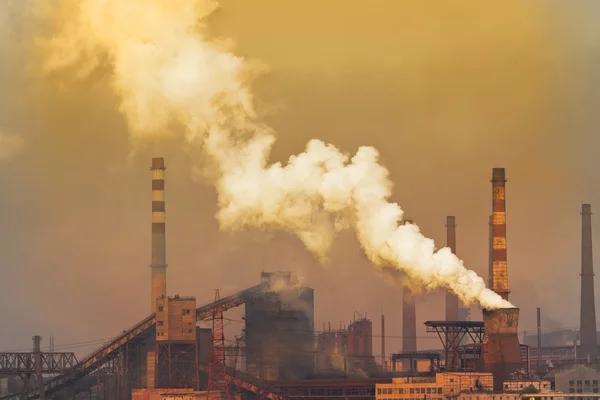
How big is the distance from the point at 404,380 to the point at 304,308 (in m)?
29.2

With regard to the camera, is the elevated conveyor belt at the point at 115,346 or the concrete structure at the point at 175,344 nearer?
the concrete structure at the point at 175,344

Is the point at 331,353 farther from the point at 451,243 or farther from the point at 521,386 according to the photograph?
the point at 521,386

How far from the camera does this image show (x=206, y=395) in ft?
490

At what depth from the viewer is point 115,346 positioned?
526 ft

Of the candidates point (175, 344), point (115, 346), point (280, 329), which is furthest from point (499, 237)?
point (115, 346)

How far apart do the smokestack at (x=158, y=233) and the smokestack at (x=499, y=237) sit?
37.9 metres

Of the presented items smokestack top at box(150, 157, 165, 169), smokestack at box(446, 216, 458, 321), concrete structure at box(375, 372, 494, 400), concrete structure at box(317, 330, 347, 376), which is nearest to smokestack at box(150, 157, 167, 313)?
smokestack top at box(150, 157, 165, 169)

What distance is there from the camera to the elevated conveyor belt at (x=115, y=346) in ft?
523

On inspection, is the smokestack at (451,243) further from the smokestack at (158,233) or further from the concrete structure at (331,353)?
the smokestack at (158,233)

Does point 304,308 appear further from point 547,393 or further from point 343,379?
point 547,393

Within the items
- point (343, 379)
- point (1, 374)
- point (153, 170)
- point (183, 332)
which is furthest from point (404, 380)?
point (1, 374)

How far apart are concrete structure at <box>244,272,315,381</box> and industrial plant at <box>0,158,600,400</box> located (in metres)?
0.11

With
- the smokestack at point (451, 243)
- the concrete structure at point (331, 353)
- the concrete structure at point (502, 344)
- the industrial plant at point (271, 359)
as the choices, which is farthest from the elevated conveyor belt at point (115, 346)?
the smokestack at point (451, 243)

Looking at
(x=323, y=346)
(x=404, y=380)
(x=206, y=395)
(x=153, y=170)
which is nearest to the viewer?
(x=404, y=380)
